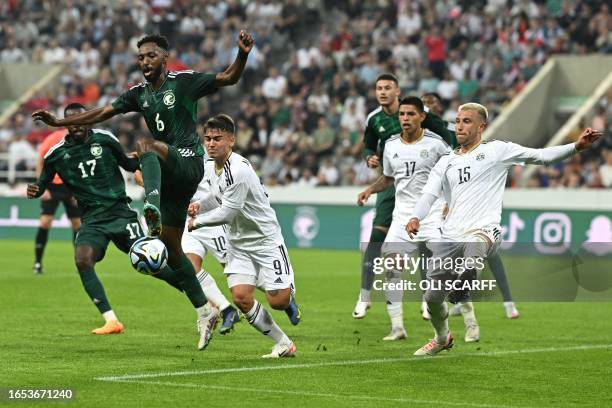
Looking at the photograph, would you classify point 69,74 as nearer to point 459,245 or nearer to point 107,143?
point 107,143

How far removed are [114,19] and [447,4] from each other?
412 inches

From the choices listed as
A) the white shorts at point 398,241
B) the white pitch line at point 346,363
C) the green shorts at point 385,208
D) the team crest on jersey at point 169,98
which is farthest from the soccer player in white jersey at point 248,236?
the green shorts at point 385,208

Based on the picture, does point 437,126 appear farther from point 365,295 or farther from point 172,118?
point 172,118

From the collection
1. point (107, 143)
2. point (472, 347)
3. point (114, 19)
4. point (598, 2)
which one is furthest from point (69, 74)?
point (472, 347)

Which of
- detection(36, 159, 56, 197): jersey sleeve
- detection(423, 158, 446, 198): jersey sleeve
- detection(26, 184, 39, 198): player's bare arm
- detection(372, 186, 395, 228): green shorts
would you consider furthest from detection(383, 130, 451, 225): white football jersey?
detection(26, 184, 39, 198): player's bare arm

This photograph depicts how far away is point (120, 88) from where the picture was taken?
33969mm

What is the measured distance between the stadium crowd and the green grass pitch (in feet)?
38.7

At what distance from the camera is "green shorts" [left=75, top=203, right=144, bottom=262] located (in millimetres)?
12555

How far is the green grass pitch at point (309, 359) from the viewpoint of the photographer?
8648 mm

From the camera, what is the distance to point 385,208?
14.0m

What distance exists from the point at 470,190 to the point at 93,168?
4.04 metres

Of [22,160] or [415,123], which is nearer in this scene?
[415,123]

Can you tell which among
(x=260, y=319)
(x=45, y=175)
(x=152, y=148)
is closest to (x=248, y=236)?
(x=260, y=319)

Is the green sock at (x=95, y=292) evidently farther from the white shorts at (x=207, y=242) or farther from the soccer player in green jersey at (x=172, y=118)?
the soccer player in green jersey at (x=172, y=118)
